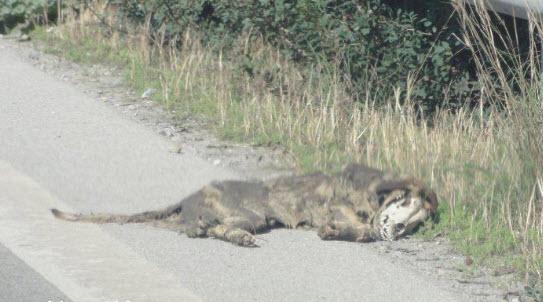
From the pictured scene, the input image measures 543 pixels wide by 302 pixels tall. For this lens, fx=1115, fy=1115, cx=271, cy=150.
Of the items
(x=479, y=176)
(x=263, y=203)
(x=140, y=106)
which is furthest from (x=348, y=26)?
(x=263, y=203)

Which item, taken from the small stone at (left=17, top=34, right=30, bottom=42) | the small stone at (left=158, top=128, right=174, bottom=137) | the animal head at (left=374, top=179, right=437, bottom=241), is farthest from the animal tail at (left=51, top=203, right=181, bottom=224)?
the small stone at (left=17, top=34, right=30, bottom=42)

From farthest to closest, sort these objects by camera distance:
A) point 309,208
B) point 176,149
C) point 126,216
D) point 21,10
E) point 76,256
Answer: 1. point 21,10
2. point 176,149
3. point 126,216
4. point 309,208
5. point 76,256

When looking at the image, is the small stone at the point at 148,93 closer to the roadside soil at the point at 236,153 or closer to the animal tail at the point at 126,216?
the roadside soil at the point at 236,153

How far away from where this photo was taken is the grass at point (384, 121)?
6219 mm

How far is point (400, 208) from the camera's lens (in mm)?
6070

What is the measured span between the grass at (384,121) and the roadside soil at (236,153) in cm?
9

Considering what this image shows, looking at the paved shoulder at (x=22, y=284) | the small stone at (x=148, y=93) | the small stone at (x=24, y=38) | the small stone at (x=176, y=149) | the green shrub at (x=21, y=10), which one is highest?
the green shrub at (x=21, y=10)

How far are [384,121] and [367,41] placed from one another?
1.04m

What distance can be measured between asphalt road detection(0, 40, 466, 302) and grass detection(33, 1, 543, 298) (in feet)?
2.10

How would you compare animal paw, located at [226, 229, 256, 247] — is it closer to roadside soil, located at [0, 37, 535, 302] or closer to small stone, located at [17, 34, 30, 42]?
roadside soil, located at [0, 37, 535, 302]

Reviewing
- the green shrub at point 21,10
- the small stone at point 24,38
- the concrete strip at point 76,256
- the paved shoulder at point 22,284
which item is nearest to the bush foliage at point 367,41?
the small stone at point 24,38

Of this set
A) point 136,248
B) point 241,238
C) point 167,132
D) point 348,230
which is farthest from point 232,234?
point 167,132

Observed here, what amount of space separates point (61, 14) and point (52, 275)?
6167 mm

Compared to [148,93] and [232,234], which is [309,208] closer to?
[232,234]
